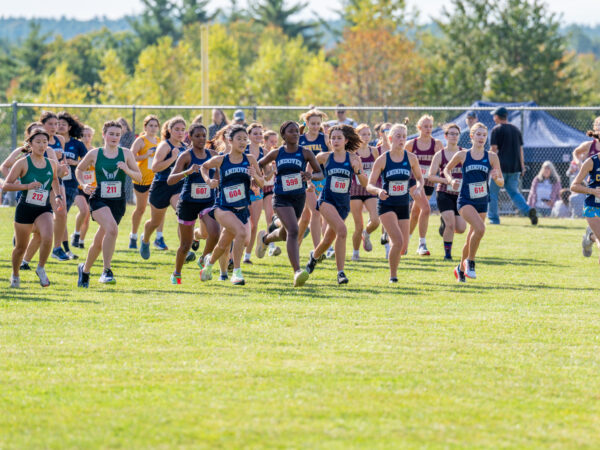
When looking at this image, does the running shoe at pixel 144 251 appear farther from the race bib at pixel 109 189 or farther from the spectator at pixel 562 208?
the spectator at pixel 562 208

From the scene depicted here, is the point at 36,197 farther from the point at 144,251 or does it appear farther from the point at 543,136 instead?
the point at 543,136

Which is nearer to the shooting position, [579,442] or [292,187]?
[579,442]

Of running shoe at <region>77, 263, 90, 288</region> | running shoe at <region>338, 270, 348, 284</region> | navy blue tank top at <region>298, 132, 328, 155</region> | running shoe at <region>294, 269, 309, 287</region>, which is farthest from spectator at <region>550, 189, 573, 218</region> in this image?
running shoe at <region>77, 263, 90, 288</region>

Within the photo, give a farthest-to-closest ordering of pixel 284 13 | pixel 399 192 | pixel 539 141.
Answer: pixel 284 13
pixel 539 141
pixel 399 192

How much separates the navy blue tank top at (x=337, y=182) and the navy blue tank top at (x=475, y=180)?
1.33 metres

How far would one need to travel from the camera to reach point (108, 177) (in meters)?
11.2

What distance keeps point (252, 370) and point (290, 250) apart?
4356 mm

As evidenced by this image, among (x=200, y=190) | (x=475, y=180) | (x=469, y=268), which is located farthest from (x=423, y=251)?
(x=200, y=190)

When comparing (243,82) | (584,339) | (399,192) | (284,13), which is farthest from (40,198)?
(284,13)

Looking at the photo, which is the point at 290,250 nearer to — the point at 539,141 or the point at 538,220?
the point at 538,220

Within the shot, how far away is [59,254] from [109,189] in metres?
3.18

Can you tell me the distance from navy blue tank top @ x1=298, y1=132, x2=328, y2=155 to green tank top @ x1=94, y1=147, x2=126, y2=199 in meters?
2.96

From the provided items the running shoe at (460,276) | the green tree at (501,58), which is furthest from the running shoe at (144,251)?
the green tree at (501,58)

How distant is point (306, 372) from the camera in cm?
691
